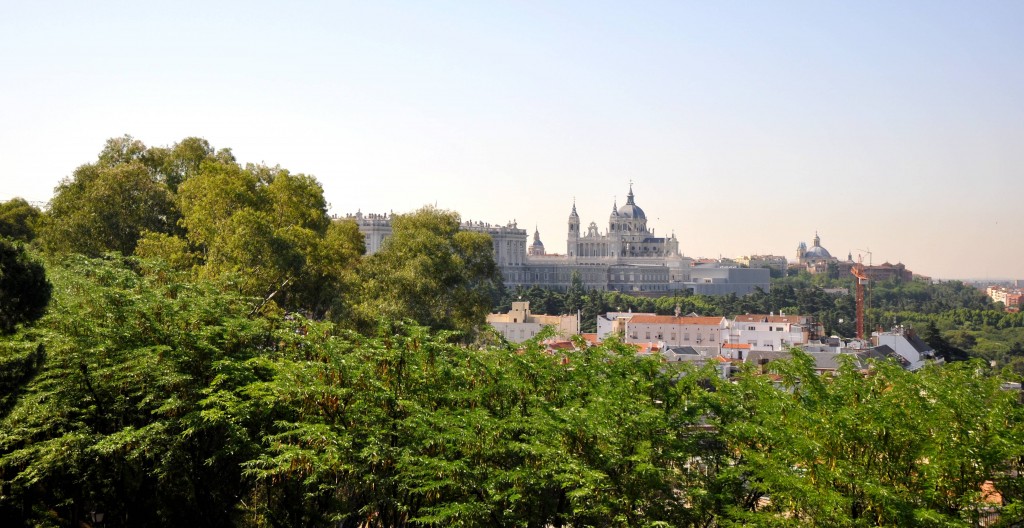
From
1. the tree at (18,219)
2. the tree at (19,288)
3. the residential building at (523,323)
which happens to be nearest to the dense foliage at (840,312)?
the residential building at (523,323)

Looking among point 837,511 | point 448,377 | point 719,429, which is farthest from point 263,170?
point 837,511

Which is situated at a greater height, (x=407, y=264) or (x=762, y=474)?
(x=407, y=264)

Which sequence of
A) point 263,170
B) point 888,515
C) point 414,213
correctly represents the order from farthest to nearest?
point 414,213 < point 263,170 < point 888,515

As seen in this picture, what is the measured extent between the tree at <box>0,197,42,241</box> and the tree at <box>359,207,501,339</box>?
42.4ft

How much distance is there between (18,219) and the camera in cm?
3741

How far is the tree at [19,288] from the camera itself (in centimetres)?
1246

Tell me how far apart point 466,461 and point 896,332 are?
50.0 m

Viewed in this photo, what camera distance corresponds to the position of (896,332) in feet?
184

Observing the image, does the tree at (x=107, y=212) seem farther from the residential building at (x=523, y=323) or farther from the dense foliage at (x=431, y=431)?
the residential building at (x=523, y=323)

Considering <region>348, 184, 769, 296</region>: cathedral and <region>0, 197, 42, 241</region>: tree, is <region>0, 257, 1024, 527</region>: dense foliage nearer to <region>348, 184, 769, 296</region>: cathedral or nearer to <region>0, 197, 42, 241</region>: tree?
<region>0, 197, 42, 241</region>: tree

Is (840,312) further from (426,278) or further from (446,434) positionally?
(446,434)

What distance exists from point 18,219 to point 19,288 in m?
27.8

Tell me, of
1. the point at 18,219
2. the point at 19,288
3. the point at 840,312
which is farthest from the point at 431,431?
the point at 840,312

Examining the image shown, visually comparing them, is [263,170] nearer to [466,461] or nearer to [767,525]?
[466,461]
